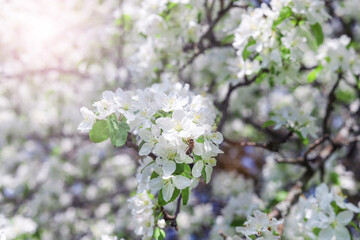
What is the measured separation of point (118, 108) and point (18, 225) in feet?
7.95

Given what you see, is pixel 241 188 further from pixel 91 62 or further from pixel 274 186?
pixel 91 62

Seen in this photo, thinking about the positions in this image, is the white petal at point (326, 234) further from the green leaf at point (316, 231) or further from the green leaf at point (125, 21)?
the green leaf at point (125, 21)

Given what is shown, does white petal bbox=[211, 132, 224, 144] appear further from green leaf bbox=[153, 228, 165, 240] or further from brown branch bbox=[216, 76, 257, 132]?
brown branch bbox=[216, 76, 257, 132]

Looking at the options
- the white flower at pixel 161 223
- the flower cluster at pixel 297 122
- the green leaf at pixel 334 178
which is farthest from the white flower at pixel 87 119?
the green leaf at pixel 334 178

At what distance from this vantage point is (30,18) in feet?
16.0

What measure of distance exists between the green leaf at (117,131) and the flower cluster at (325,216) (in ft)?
3.69

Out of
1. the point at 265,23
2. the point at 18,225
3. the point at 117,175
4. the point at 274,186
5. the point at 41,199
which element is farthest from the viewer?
the point at 117,175

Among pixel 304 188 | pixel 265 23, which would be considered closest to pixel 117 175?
pixel 304 188

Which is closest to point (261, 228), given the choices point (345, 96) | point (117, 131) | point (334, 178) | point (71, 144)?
point (117, 131)

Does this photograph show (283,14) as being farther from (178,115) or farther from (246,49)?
(178,115)

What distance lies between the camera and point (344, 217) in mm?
1792

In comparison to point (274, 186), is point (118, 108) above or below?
above

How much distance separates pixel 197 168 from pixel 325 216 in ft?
2.93

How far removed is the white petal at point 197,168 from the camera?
1340 millimetres
